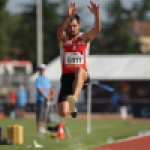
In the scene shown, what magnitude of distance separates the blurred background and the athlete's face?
12962 mm

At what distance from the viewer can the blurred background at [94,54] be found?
122 ft

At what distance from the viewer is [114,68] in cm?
3912

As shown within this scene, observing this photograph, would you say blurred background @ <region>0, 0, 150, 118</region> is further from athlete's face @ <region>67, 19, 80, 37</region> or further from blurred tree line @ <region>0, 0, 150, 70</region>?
athlete's face @ <region>67, 19, 80, 37</region>

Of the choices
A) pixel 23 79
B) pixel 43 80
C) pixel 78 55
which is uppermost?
pixel 78 55

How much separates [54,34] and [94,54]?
5.35 m

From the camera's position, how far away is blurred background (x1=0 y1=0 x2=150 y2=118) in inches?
1461

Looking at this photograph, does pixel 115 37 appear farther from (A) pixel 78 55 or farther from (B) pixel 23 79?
(A) pixel 78 55

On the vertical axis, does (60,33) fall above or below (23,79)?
above

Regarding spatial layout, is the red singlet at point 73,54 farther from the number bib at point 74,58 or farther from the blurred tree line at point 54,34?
the blurred tree line at point 54,34

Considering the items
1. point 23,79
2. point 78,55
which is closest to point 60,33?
point 78,55

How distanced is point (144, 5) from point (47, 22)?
1464cm

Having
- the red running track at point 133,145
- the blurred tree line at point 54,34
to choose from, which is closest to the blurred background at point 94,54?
the blurred tree line at point 54,34

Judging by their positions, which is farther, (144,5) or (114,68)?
(144,5)

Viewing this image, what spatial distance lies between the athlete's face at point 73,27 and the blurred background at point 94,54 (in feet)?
42.5
